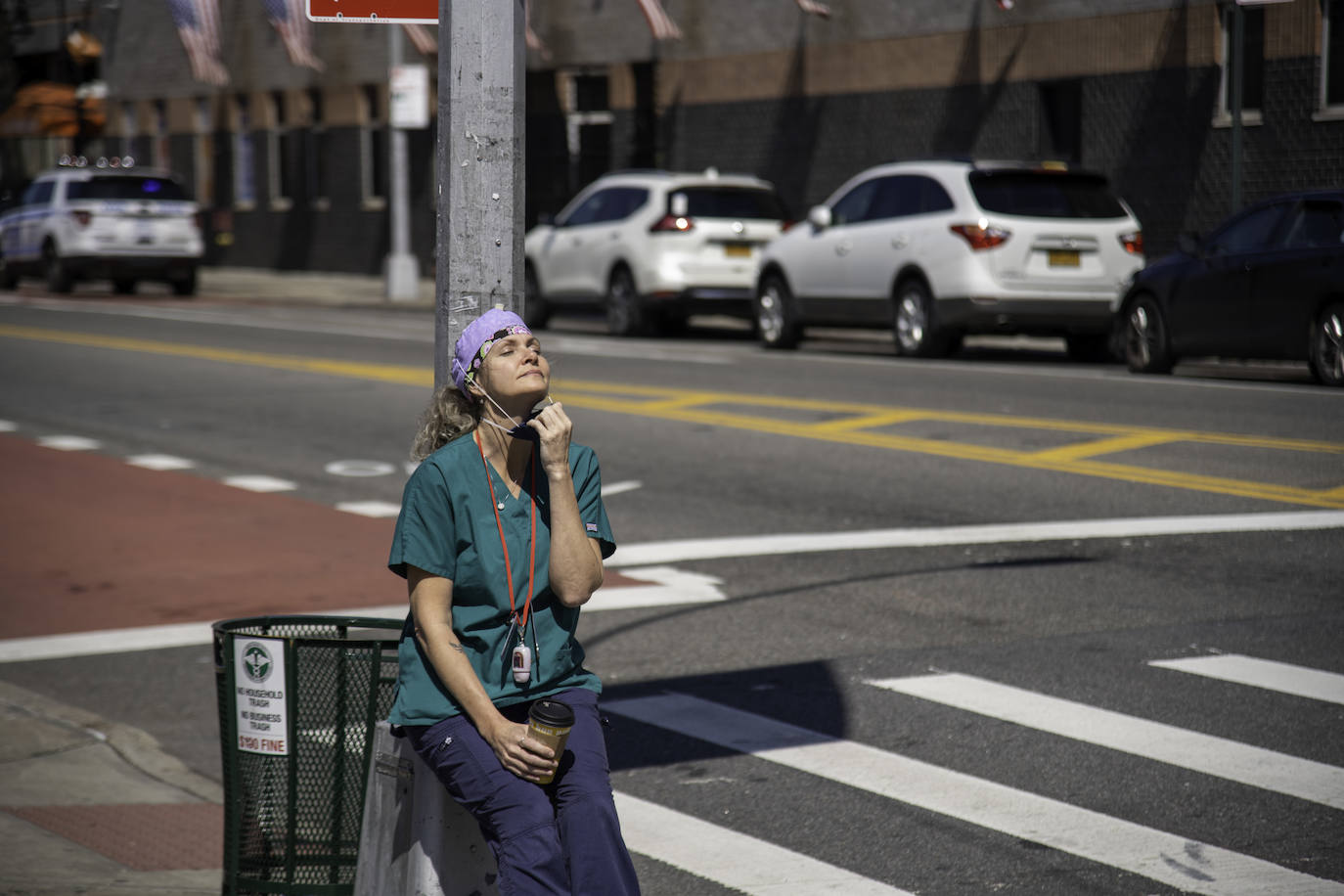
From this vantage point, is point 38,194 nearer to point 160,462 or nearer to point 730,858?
point 160,462

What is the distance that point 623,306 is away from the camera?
23156mm

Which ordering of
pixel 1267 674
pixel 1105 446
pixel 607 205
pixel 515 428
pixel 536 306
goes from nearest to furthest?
1. pixel 515 428
2. pixel 1267 674
3. pixel 1105 446
4. pixel 607 205
5. pixel 536 306

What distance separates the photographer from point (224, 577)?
Answer: 923cm

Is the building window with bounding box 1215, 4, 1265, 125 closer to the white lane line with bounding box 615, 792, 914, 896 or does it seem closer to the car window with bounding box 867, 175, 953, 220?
the car window with bounding box 867, 175, 953, 220

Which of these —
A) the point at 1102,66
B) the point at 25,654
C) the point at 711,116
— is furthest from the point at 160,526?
the point at 711,116

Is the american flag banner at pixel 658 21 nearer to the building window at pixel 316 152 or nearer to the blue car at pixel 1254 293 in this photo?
the building window at pixel 316 152

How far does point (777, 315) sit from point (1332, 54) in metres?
6.95

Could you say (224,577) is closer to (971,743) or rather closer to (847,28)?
(971,743)

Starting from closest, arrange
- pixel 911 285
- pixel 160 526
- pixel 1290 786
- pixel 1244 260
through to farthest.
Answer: pixel 1290 786, pixel 160 526, pixel 1244 260, pixel 911 285

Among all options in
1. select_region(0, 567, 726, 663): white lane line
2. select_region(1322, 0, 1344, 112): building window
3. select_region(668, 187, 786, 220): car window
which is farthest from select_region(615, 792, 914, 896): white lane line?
select_region(1322, 0, 1344, 112): building window

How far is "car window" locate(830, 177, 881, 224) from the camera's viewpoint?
20203 mm

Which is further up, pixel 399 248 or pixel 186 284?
pixel 399 248

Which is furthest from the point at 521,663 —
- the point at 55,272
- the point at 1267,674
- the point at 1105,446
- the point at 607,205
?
the point at 55,272

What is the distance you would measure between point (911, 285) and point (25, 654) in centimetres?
1290
